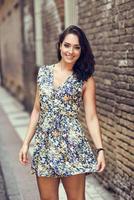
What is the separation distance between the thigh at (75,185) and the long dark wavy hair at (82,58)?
0.70m

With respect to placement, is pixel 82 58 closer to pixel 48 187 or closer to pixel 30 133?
pixel 30 133

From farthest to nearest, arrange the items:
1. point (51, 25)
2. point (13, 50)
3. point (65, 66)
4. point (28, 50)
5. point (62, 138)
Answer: point (13, 50)
point (28, 50)
point (51, 25)
point (65, 66)
point (62, 138)

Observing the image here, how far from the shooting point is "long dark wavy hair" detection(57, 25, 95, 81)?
348 centimetres

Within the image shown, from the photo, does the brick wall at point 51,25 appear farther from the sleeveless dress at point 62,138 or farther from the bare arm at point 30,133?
the sleeveless dress at point 62,138

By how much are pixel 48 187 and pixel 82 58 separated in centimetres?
96

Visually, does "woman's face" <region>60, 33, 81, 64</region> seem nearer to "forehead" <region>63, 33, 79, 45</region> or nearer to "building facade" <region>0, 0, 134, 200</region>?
"forehead" <region>63, 33, 79, 45</region>

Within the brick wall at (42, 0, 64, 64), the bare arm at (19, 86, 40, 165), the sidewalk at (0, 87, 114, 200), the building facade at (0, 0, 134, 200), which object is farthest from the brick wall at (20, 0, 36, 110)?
the bare arm at (19, 86, 40, 165)

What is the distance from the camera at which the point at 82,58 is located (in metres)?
3.55

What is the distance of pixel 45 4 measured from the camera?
10.3 m

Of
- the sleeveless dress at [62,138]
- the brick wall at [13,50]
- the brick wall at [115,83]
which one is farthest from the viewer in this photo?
the brick wall at [13,50]

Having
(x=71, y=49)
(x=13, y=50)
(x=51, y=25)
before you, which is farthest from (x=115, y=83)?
(x=13, y=50)

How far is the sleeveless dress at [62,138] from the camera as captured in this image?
135 inches

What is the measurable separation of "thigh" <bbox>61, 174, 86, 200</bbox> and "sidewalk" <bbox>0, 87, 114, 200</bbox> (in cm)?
210

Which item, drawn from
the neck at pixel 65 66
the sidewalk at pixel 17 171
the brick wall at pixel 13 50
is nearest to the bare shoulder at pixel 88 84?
the neck at pixel 65 66
